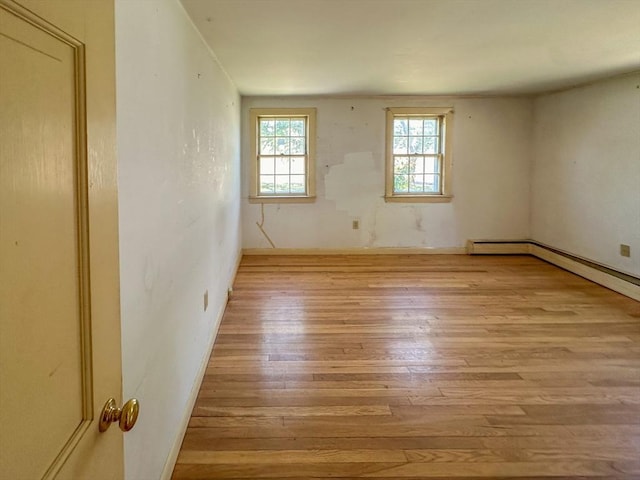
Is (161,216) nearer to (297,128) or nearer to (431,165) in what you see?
(297,128)

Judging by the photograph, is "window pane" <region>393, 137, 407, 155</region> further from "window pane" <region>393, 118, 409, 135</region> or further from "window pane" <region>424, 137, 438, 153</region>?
"window pane" <region>424, 137, 438, 153</region>

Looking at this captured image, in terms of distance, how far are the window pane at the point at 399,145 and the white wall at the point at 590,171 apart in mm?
1835

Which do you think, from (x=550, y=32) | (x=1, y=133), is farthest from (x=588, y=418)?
(x=1, y=133)

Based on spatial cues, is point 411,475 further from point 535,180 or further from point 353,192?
point 535,180

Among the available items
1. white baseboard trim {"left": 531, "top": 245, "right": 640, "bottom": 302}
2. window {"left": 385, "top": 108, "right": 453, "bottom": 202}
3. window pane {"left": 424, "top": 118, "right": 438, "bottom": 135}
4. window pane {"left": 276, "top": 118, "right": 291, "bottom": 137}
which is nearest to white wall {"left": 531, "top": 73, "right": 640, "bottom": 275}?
white baseboard trim {"left": 531, "top": 245, "right": 640, "bottom": 302}

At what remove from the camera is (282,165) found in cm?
643

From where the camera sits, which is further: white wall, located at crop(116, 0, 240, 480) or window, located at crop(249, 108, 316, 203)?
window, located at crop(249, 108, 316, 203)

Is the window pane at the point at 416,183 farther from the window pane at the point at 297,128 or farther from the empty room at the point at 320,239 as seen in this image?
the window pane at the point at 297,128

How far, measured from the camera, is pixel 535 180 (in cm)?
642

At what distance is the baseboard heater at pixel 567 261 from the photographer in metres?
4.51

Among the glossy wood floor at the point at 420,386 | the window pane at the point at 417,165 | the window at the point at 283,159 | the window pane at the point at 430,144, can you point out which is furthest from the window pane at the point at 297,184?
the glossy wood floor at the point at 420,386

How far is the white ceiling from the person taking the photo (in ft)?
8.58

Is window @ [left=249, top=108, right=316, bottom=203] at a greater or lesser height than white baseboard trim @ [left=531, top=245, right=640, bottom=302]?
greater

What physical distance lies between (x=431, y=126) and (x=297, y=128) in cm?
192
